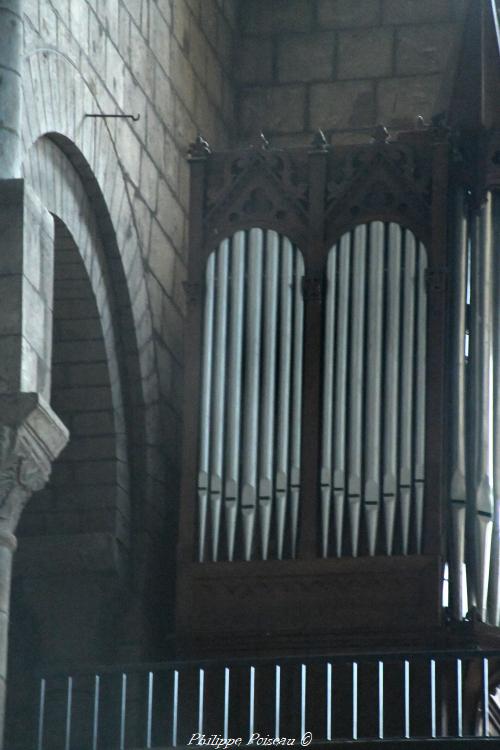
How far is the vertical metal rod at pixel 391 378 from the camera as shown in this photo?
10914 millimetres

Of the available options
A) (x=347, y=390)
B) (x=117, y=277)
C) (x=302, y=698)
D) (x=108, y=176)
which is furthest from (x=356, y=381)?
(x=302, y=698)

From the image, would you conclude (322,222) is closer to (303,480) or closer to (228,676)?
(303,480)

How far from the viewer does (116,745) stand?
438 inches

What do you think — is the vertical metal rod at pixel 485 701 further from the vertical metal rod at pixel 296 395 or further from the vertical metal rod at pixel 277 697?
the vertical metal rod at pixel 296 395

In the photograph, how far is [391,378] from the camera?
440 inches

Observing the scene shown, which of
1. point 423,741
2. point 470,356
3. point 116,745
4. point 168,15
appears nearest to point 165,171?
point 168,15

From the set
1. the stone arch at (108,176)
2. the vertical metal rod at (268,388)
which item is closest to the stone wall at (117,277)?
the stone arch at (108,176)

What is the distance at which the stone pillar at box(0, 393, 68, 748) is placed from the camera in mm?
8766

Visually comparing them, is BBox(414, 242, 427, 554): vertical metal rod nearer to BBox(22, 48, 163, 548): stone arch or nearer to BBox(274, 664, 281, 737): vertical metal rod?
BBox(274, 664, 281, 737): vertical metal rod

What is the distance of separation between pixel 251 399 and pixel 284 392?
0.57 ft

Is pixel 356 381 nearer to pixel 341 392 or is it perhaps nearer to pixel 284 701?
pixel 341 392

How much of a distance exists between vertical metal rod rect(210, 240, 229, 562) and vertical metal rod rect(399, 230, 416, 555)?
3.07 feet

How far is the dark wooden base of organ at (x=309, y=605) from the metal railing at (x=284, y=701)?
139mm

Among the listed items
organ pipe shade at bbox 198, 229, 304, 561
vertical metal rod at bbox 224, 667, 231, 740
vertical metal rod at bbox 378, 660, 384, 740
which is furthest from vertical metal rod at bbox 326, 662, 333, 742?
organ pipe shade at bbox 198, 229, 304, 561
